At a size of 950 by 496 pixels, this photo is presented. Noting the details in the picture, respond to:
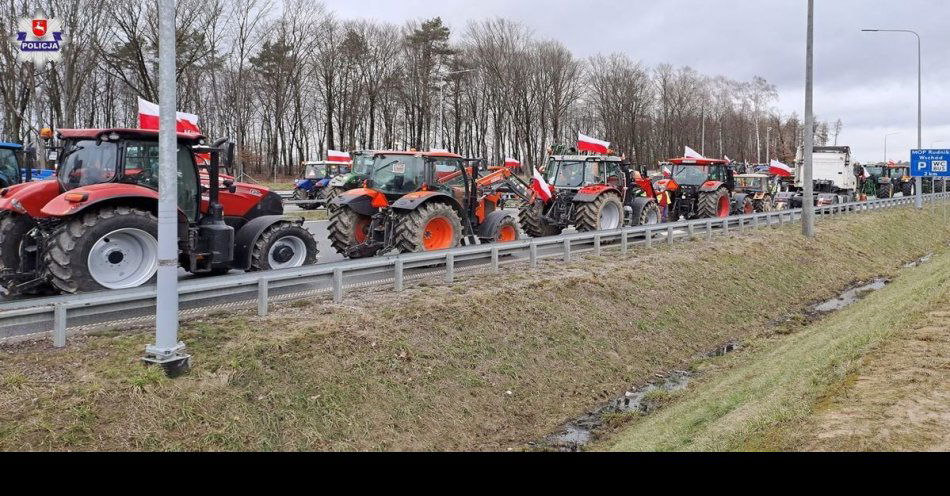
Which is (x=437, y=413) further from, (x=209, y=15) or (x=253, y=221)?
(x=209, y=15)

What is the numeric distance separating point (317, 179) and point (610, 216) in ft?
64.8

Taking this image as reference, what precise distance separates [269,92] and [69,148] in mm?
49231

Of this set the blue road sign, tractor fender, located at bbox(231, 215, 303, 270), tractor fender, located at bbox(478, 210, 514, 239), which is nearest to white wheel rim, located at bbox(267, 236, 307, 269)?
tractor fender, located at bbox(231, 215, 303, 270)

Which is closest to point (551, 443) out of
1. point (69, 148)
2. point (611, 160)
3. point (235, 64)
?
point (69, 148)

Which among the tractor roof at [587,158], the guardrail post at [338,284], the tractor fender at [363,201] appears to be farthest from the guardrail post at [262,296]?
the tractor roof at [587,158]

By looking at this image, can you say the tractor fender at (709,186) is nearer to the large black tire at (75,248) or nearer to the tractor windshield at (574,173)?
the tractor windshield at (574,173)

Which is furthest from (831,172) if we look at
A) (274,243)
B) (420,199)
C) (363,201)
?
(274,243)

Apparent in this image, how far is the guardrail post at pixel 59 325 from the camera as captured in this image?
7.23 metres

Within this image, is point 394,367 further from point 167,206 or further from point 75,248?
point 75,248

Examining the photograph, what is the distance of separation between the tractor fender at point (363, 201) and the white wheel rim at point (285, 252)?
2.38 metres

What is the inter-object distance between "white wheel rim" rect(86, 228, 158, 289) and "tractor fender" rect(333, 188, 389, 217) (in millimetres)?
4869

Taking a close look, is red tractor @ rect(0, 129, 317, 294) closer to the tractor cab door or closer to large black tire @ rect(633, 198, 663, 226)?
the tractor cab door
